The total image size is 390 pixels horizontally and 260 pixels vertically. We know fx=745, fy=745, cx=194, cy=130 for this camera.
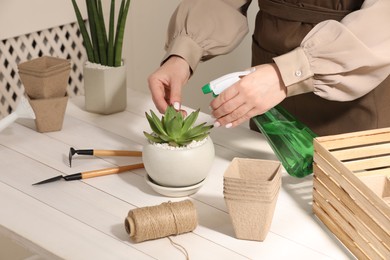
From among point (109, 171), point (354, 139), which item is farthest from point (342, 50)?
point (109, 171)

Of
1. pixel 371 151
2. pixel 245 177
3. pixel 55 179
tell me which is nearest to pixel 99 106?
pixel 55 179

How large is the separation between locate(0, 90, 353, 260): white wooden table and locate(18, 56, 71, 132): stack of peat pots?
1.5 inches

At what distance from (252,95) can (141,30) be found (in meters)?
1.47

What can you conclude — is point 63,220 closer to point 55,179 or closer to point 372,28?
point 55,179

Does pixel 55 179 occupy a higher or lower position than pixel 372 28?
lower

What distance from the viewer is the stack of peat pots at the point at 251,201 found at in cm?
135

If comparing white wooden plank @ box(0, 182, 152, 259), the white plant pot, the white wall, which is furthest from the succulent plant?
the white wall

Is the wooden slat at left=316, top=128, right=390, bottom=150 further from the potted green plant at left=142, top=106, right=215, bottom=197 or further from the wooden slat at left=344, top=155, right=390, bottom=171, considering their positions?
the potted green plant at left=142, top=106, right=215, bottom=197

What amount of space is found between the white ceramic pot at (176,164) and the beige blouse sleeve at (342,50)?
25cm

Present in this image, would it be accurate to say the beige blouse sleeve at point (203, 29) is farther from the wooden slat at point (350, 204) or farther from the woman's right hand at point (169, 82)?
the wooden slat at point (350, 204)

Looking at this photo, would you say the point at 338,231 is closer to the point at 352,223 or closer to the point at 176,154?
the point at 352,223

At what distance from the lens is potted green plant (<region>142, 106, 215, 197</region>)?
60.7 inches

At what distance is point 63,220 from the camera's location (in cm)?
149

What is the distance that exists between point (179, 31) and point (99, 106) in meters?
0.32
